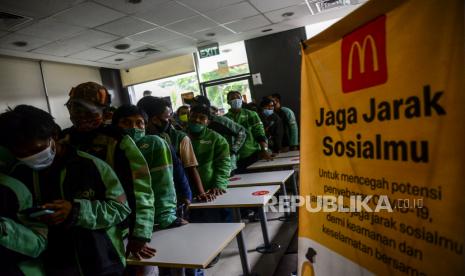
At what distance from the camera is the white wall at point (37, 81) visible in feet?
16.4

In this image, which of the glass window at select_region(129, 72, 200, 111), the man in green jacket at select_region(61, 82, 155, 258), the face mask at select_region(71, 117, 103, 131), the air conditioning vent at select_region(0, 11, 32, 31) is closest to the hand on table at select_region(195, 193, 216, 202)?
the man in green jacket at select_region(61, 82, 155, 258)

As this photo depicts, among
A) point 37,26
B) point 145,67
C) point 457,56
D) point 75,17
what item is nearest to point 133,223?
point 457,56

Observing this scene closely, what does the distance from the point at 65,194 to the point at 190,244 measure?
0.74 m

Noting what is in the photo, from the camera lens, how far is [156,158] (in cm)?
185

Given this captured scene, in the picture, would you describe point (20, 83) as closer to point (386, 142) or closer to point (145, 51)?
point (145, 51)

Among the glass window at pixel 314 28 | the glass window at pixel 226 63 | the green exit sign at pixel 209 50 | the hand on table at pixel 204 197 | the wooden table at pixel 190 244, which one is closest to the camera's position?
the wooden table at pixel 190 244

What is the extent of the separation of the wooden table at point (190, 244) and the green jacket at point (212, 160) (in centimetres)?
80

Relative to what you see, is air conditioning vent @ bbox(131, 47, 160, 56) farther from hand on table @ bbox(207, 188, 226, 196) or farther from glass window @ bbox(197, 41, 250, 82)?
hand on table @ bbox(207, 188, 226, 196)

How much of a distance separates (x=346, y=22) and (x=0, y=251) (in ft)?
4.62

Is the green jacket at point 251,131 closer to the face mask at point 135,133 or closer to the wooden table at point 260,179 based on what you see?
the wooden table at point 260,179

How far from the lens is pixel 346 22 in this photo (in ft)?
3.43

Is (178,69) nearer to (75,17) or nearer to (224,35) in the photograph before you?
(224,35)

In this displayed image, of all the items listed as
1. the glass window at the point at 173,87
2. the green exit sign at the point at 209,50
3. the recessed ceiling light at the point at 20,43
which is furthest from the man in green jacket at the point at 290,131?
the recessed ceiling light at the point at 20,43

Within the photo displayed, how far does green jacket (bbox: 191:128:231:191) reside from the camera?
8.92ft
